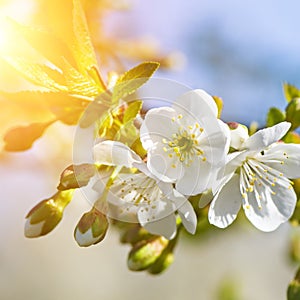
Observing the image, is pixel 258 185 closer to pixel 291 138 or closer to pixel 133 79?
pixel 291 138

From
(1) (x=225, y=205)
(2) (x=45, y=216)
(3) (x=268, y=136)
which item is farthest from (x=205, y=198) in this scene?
(2) (x=45, y=216)

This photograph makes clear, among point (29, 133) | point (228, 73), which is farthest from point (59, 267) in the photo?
point (29, 133)

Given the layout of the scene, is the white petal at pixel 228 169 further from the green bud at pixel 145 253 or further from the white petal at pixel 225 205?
the green bud at pixel 145 253

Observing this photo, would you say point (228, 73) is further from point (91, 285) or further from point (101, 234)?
point (101, 234)

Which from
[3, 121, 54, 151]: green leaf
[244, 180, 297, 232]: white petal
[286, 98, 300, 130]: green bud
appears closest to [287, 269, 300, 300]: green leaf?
[244, 180, 297, 232]: white petal

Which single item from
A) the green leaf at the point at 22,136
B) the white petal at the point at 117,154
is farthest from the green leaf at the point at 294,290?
the green leaf at the point at 22,136

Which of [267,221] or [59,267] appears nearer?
[267,221]

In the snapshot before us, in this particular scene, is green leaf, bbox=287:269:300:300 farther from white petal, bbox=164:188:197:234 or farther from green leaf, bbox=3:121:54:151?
green leaf, bbox=3:121:54:151
